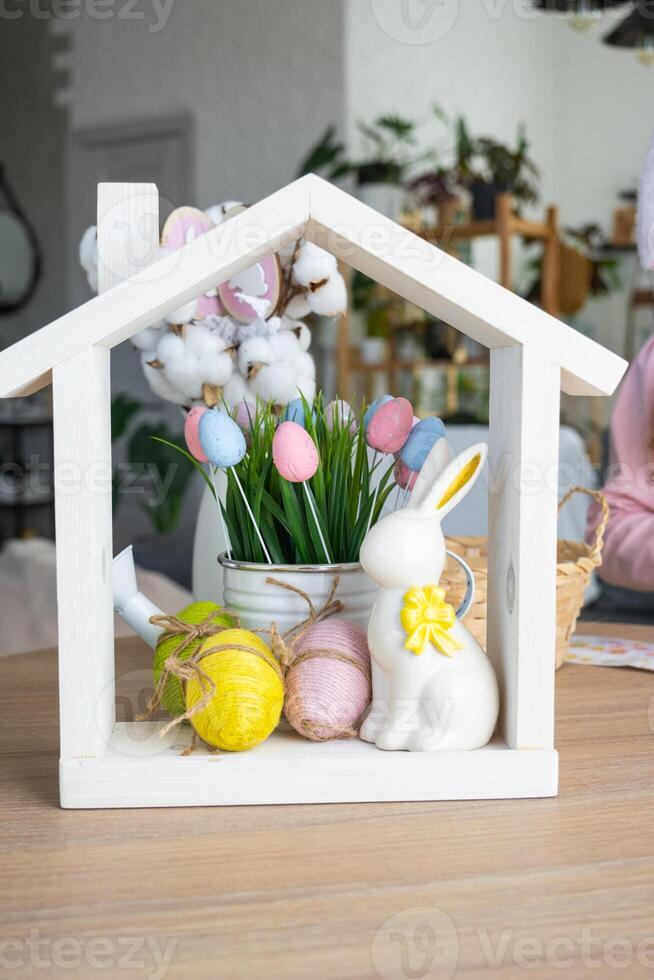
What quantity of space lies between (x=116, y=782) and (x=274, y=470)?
24 centimetres

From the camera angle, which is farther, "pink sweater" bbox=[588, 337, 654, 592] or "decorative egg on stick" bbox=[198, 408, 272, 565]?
"pink sweater" bbox=[588, 337, 654, 592]

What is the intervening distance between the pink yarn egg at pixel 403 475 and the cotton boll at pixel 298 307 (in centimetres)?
29

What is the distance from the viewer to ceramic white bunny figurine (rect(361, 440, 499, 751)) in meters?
0.58

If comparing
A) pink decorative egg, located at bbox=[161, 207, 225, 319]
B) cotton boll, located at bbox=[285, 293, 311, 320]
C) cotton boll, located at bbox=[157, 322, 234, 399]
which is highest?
pink decorative egg, located at bbox=[161, 207, 225, 319]

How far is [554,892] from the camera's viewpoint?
48 cm

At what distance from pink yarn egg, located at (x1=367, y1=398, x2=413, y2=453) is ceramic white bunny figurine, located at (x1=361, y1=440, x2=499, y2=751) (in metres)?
0.08

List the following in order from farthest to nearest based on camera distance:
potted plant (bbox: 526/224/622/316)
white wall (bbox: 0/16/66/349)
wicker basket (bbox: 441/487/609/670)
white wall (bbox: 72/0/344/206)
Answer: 1. white wall (bbox: 0/16/66/349)
2. potted plant (bbox: 526/224/622/316)
3. white wall (bbox: 72/0/344/206)
4. wicker basket (bbox: 441/487/609/670)

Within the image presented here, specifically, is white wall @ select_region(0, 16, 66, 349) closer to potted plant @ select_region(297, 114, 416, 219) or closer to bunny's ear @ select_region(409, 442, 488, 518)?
potted plant @ select_region(297, 114, 416, 219)

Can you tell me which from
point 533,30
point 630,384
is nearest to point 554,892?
point 630,384

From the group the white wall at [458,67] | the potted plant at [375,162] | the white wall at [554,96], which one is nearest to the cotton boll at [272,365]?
the potted plant at [375,162]

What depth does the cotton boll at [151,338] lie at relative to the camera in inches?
36.3

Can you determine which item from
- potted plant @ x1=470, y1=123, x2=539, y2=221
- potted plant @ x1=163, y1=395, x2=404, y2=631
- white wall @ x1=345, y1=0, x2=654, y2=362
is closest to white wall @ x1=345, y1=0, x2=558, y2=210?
white wall @ x1=345, y1=0, x2=654, y2=362

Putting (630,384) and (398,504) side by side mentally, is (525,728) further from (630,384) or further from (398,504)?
(630,384)

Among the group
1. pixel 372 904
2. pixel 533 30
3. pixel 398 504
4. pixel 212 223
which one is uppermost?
pixel 533 30
